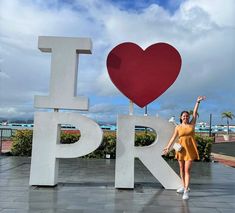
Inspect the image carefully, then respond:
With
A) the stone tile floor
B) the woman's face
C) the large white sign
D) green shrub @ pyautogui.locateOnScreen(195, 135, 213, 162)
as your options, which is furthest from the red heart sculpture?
green shrub @ pyautogui.locateOnScreen(195, 135, 213, 162)

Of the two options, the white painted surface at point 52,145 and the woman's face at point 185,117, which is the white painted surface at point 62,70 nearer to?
the white painted surface at point 52,145

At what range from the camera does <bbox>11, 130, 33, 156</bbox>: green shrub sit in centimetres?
1650

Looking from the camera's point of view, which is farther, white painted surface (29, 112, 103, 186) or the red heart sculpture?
the red heart sculpture

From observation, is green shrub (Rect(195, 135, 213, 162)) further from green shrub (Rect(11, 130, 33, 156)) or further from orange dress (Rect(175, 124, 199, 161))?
orange dress (Rect(175, 124, 199, 161))

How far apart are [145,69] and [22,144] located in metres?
9.83

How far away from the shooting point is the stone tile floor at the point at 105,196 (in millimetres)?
6281

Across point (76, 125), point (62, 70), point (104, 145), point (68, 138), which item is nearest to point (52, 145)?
point (76, 125)

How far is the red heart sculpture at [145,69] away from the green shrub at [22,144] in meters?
9.15

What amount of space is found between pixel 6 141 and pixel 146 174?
640 inches

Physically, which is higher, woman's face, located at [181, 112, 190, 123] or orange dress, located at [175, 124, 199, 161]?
woman's face, located at [181, 112, 190, 123]

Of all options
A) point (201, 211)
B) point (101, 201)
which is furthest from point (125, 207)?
point (201, 211)

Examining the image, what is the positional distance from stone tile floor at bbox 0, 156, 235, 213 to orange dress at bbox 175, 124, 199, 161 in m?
0.81

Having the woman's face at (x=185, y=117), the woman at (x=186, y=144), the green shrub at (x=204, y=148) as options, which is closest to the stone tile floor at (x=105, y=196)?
the woman at (x=186, y=144)

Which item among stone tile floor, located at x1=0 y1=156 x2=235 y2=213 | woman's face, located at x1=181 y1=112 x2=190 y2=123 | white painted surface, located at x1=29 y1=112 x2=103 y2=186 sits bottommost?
stone tile floor, located at x1=0 y1=156 x2=235 y2=213
